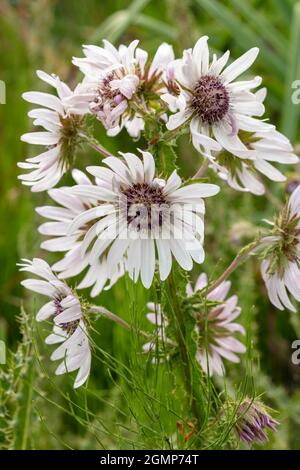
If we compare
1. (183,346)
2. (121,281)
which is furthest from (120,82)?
(121,281)

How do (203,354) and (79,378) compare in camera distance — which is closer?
(79,378)

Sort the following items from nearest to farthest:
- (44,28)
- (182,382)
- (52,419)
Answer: (182,382), (52,419), (44,28)

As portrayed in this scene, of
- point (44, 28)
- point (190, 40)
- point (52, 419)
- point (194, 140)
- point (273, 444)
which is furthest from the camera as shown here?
point (44, 28)

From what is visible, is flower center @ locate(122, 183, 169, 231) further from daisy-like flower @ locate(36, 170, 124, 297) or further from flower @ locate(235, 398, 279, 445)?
flower @ locate(235, 398, 279, 445)

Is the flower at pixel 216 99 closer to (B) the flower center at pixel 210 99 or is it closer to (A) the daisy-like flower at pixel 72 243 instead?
(B) the flower center at pixel 210 99

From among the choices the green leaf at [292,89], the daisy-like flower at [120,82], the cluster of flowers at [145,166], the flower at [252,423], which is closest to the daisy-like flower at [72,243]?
the cluster of flowers at [145,166]

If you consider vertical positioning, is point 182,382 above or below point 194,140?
below

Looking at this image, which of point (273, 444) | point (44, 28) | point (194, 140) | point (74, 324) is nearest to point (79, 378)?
point (74, 324)

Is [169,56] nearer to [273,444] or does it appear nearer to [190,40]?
[273,444]
